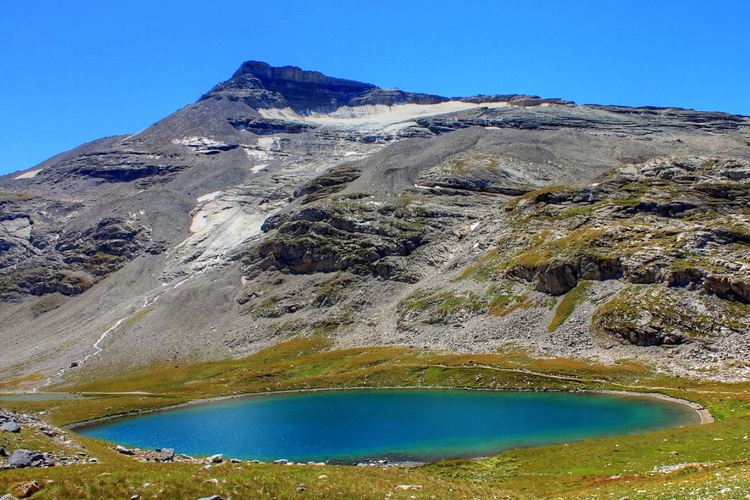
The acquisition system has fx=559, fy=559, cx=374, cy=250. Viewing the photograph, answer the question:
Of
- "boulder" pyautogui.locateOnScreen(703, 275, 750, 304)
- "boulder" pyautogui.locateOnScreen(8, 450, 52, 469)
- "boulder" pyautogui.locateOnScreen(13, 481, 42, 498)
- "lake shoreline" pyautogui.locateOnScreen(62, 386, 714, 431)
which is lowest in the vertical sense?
"lake shoreline" pyautogui.locateOnScreen(62, 386, 714, 431)

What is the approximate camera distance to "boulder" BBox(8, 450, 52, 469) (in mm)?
28016

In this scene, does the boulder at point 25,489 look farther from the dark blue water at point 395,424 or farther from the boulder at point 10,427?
the dark blue water at point 395,424

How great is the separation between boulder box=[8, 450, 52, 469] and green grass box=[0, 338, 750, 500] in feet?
12.6

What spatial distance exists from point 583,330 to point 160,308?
→ 366 ft

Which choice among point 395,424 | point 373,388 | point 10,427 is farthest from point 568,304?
point 10,427

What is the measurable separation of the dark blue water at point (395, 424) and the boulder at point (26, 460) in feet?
79.5

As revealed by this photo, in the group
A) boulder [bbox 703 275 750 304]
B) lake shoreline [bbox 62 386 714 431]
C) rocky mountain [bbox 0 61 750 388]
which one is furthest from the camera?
rocky mountain [bbox 0 61 750 388]

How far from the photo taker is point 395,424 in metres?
62.2

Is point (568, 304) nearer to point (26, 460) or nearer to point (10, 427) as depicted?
point (10, 427)

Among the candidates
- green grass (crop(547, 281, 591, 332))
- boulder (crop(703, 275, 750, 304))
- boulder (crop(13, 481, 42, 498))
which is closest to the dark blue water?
green grass (crop(547, 281, 591, 332))

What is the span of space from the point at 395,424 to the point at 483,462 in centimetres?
2101

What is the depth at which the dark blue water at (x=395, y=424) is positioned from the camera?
169 ft

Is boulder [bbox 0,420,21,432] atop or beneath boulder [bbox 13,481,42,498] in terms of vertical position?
beneath

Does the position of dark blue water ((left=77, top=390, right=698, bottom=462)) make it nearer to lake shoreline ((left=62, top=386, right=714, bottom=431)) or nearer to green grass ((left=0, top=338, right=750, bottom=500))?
lake shoreline ((left=62, top=386, right=714, bottom=431))
